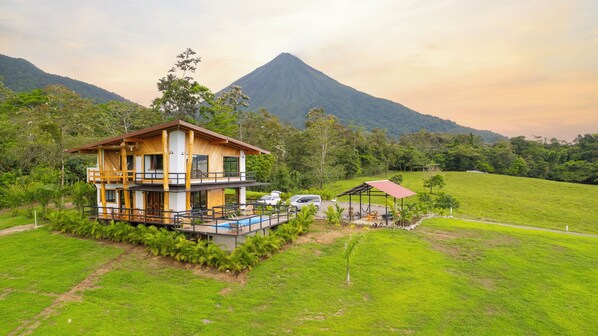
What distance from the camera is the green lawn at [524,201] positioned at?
3228cm

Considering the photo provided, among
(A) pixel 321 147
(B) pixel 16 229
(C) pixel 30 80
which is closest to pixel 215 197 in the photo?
Result: (B) pixel 16 229

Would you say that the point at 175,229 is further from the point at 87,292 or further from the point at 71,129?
the point at 71,129

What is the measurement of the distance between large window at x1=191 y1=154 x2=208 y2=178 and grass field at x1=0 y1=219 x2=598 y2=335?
6.01 metres

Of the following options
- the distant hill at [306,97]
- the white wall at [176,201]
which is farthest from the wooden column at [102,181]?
the distant hill at [306,97]

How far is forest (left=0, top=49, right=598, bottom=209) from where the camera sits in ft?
110

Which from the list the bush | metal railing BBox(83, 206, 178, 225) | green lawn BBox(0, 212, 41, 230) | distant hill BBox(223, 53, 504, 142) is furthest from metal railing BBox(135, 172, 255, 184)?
distant hill BBox(223, 53, 504, 142)

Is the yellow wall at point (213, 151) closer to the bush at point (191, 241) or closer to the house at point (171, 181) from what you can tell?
the house at point (171, 181)

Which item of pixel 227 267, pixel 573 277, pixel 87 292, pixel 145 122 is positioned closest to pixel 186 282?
pixel 227 267

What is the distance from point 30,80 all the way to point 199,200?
117m

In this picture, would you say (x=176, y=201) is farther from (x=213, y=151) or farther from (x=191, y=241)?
(x=213, y=151)

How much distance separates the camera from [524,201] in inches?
1617

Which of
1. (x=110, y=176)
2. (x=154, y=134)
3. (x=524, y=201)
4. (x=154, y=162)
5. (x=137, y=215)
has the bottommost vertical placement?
(x=524, y=201)

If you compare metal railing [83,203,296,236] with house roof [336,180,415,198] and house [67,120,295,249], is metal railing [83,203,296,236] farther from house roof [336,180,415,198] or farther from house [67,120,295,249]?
house roof [336,180,415,198]

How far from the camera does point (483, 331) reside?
10.6 meters
